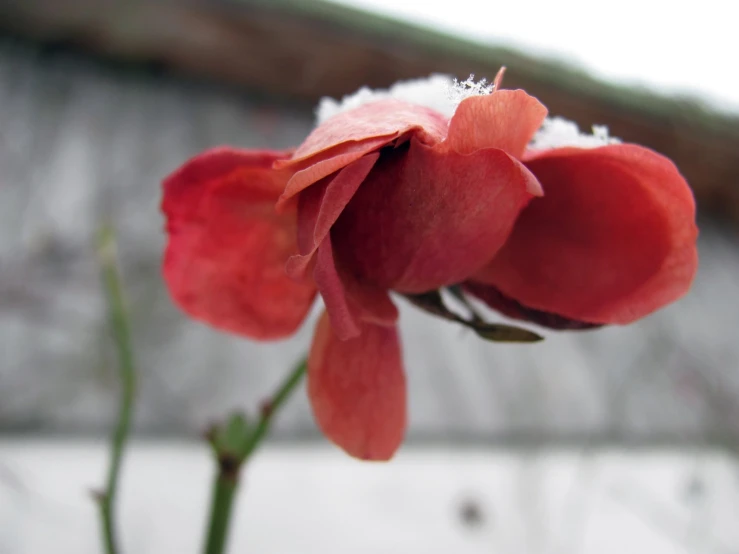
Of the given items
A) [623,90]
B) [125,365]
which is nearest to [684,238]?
[125,365]

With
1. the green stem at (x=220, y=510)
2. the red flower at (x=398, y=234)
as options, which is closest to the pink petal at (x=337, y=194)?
the red flower at (x=398, y=234)

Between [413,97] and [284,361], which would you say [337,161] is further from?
[284,361]

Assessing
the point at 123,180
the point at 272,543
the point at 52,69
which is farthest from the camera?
the point at 52,69

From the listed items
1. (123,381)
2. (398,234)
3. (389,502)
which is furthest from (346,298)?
(389,502)

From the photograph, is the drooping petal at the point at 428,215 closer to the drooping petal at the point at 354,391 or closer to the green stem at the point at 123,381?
the drooping petal at the point at 354,391

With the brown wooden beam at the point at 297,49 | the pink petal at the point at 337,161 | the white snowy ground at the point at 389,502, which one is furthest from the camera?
the brown wooden beam at the point at 297,49

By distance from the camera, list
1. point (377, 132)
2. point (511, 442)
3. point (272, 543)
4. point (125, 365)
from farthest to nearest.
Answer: point (511, 442) < point (272, 543) < point (125, 365) < point (377, 132)

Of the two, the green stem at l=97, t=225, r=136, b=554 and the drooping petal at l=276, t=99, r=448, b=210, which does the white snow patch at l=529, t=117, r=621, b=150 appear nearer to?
the drooping petal at l=276, t=99, r=448, b=210

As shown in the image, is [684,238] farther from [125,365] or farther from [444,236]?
[125,365]
